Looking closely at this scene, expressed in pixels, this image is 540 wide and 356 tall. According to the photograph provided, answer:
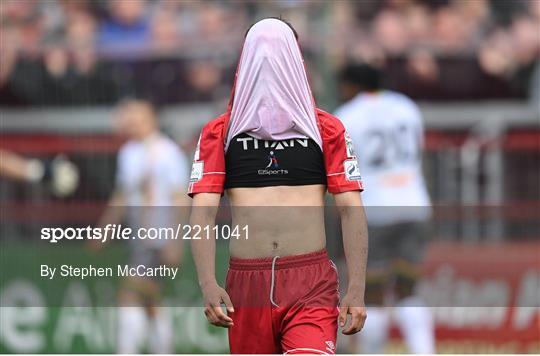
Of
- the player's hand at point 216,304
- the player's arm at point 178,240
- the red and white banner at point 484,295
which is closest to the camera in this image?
the player's hand at point 216,304

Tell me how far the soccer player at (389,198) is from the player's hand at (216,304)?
4.37 m

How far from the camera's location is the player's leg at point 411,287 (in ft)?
33.5

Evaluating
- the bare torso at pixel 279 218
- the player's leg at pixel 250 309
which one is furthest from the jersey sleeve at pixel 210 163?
the player's leg at pixel 250 309

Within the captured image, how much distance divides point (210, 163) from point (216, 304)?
2.12 feet

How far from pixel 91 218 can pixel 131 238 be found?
2.08 feet

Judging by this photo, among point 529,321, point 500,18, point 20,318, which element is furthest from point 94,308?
point 500,18

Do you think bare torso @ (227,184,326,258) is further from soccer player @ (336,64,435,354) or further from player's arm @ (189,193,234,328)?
soccer player @ (336,64,435,354)

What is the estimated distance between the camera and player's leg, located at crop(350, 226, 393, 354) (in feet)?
33.3

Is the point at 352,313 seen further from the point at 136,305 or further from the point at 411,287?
the point at 136,305

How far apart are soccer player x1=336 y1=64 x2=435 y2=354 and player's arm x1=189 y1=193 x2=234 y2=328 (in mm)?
4179

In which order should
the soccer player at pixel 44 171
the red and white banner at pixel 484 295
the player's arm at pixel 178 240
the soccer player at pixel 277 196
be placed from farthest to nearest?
1. the red and white banner at pixel 484 295
2. the soccer player at pixel 44 171
3. the player's arm at pixel 178 240
4. the soccer player at pixel 277 196

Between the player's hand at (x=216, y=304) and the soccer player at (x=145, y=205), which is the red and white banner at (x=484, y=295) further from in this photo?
the player's hand at (x=216, y=304)

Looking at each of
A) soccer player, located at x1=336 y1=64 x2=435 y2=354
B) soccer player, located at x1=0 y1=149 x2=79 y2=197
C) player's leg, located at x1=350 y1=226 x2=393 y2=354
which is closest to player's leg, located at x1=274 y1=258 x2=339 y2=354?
soccer player, located at x1=336 y1=64 x2=435 y2=354

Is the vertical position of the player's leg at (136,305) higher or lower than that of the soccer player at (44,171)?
lower
